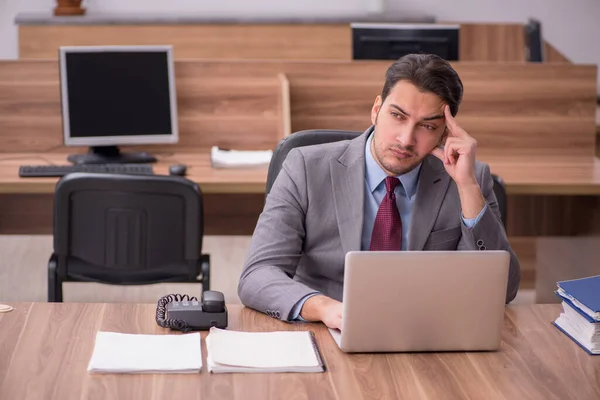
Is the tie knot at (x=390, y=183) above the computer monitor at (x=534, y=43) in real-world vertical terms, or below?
below

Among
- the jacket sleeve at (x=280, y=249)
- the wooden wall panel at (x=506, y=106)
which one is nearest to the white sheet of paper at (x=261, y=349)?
the jacket sleeve at (x=280, y=249)

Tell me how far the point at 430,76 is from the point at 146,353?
2.81 ft

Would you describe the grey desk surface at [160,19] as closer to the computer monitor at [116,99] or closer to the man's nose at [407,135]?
the computer monitor at [116,99]

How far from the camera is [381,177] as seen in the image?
7.11 ft

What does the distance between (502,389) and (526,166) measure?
7.11 ft

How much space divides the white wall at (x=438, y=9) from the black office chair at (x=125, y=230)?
3933 mm


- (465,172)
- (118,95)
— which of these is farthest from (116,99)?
(465,172)

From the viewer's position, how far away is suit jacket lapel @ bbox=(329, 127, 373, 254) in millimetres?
2109

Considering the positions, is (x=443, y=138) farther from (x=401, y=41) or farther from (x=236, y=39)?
(x=236, y=39)

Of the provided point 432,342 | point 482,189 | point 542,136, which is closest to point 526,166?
point 542,136

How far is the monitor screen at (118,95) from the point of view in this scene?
360 cm

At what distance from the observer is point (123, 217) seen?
2.88 metres

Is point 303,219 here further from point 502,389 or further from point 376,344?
point 502,389

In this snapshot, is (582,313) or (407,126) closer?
(582,313)
